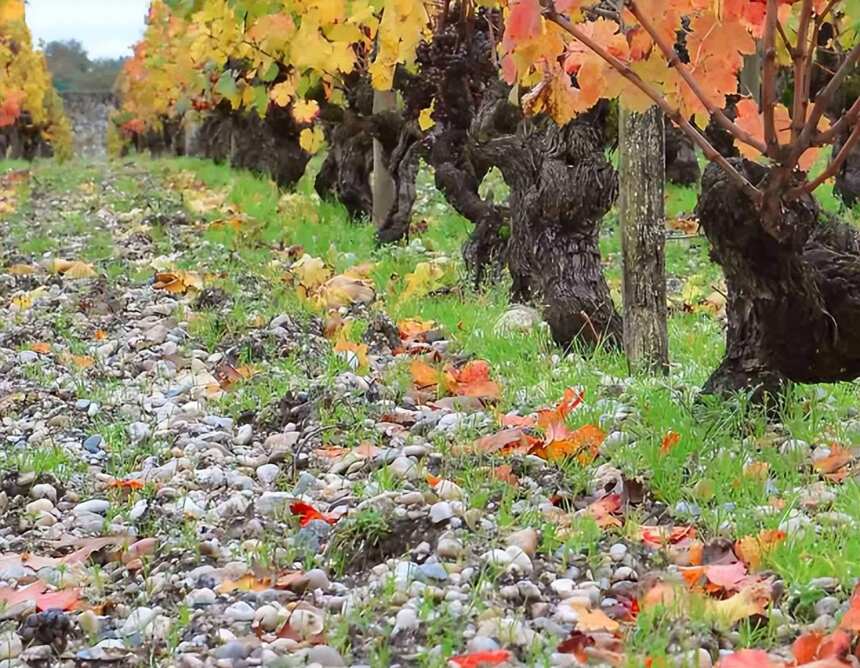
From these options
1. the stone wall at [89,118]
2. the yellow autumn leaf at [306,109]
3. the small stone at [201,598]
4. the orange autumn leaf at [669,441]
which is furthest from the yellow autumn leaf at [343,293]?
the stone wall at [89,118]

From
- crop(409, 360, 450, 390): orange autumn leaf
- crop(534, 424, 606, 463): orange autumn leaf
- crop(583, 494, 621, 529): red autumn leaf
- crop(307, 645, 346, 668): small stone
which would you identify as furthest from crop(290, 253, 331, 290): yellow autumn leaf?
crop(307, 645, 346, 668): small stone

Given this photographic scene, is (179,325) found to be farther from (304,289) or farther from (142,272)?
(142,272)

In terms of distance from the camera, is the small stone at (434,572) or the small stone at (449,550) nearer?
the small stone at (434,572)

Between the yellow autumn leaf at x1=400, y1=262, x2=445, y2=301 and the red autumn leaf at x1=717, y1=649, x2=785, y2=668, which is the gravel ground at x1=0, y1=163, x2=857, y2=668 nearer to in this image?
the red autumn leaf at x1=717, y1=649, x2=785, y2=668

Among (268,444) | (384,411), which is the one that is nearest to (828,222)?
(384,411)

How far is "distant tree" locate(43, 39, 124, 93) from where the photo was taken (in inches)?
2576

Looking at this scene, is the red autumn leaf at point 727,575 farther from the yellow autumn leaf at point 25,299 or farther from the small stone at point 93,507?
the yellow autumn leaf at point 25,299

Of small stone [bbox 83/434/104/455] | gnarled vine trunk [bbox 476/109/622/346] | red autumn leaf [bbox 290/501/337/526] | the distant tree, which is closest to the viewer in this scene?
red autumn leaf [bbox 290/501/337/526]

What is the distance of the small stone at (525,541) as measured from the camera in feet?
9.59

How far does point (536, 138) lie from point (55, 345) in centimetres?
272

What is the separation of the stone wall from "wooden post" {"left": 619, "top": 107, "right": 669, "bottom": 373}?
51.2 metres

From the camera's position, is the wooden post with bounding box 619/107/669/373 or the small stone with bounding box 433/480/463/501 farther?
the wooden post with bounding box 619/107/669/373

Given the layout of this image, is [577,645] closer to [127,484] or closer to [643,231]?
[127,484]

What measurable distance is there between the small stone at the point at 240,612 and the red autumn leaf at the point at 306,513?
492 mm
